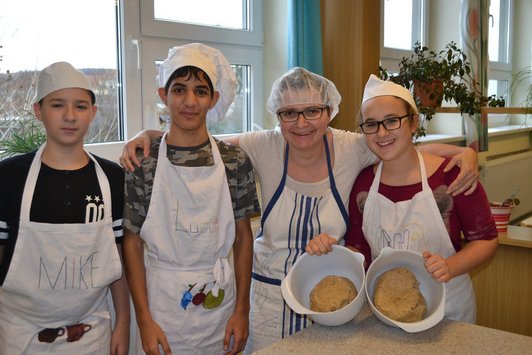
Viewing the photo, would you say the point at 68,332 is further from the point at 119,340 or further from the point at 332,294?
the point at 332,294

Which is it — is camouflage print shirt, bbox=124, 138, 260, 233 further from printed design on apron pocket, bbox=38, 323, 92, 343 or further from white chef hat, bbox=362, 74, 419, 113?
white chef hat, bbox=362, 74, 419, 113

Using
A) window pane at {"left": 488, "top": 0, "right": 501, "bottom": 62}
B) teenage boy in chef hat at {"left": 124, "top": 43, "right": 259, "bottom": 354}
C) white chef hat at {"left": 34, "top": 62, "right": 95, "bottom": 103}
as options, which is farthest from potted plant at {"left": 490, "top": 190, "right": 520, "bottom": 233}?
window pane at {"left": 488, "top": 0, "right": 501, "bottom": 62}

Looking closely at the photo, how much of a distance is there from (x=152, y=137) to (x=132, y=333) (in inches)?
34.3

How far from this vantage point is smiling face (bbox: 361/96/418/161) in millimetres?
1512

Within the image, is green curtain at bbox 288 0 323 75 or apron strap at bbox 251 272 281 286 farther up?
green curtain at bbox 288 0 323 75

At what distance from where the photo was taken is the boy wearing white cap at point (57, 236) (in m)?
1.38

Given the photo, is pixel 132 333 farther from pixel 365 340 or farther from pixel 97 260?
pixel 365 340

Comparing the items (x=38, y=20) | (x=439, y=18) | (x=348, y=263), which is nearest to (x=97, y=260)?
(x=348, y=263)

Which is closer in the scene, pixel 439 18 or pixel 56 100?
pixel 56 100

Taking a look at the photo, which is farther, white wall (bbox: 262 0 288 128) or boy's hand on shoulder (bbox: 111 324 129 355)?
white wall (bbox: 262 0 288 128)

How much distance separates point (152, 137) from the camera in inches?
64.7

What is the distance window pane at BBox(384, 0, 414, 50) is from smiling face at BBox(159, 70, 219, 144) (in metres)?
2.69

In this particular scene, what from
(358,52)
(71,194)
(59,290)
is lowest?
(59,290)

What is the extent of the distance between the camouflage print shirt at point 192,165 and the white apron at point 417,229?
0.37 m
